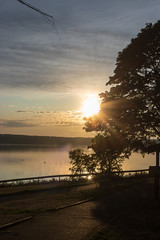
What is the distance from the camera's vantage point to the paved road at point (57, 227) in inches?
412

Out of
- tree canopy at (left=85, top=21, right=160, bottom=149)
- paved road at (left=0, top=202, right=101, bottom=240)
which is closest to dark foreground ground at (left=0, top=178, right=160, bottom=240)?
paved road at (left=0, top=202, right=101, bottom=240)

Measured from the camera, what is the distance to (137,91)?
86.9 ft

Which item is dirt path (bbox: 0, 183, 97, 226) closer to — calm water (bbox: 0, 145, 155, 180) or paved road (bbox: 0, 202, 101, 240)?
paved road (bbox: 0, 202, 101, 240)

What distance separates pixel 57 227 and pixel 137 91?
17.2 meters

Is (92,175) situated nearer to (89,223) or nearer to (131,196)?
(131,196)

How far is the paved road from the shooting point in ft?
34.3

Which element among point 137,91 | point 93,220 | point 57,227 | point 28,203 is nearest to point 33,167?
point 137,91

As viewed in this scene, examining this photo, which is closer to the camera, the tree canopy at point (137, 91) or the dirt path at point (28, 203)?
the dirt path at point (28, 203)

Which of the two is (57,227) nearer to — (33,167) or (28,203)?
(28,203)

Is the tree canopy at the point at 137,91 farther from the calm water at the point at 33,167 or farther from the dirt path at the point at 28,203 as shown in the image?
the calm water at the point at 33,167

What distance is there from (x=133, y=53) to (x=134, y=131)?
22.7 feet

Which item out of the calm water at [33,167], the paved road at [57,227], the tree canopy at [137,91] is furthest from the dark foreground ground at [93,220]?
the calm water at [33,167]

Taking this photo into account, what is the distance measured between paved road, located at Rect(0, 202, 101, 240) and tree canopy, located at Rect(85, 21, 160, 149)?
13.4 metres

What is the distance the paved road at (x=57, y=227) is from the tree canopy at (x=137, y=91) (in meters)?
13.4
